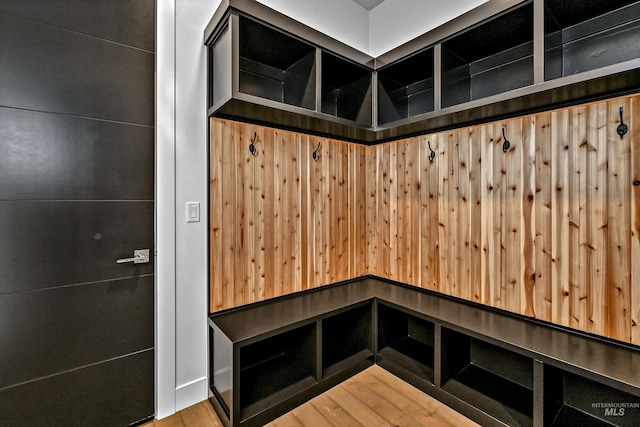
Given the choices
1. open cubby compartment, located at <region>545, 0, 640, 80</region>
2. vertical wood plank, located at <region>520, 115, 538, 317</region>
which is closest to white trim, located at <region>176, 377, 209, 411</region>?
vertical wood plank, located at <region>520, 115, 538, 317</region>

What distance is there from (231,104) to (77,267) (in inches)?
Answer: 47.7

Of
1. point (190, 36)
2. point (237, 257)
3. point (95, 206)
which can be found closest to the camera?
point (95, 206)

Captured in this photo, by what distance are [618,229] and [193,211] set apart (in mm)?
2424

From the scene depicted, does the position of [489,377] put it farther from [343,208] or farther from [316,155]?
[316,155]

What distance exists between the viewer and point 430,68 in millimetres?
2336

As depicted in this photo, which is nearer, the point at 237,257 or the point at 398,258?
the point at 237,257

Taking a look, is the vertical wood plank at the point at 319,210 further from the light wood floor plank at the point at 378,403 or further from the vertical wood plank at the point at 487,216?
the vertical wood plank at the point at 487,216

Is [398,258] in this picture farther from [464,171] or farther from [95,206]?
[95,206]

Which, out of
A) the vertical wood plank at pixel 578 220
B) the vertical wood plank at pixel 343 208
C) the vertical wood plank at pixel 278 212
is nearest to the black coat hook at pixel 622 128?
the vertical wood plank at pixel 578 220

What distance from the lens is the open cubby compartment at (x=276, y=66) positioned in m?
1.92

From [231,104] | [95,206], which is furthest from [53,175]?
[231,104]

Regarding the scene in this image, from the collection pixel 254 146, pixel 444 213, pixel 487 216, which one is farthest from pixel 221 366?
pixel 487 216

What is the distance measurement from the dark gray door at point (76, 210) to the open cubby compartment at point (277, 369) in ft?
1.96

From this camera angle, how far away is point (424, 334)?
246cm
